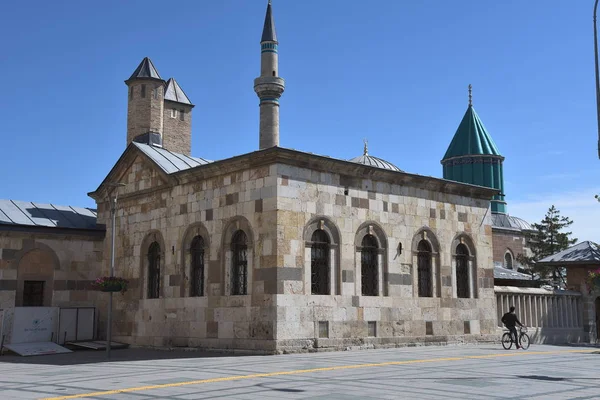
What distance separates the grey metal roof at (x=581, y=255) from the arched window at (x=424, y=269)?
6.92m

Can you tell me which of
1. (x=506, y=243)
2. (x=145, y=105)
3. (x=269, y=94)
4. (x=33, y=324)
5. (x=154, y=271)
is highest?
(x=145, y=105)

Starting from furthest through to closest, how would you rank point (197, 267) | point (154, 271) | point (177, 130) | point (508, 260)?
point (508, 260)
point (177, 130)
point (154, 271)
point (197, 267)

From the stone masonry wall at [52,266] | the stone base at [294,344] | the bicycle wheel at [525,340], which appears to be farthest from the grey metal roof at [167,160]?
the bicycle wheel at [525,340]

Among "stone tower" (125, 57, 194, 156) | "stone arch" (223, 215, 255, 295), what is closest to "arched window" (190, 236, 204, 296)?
"stone arch" (223, 215, 255, 295)

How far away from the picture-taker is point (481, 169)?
49125mm

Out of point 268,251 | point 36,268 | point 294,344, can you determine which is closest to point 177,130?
point 36,268

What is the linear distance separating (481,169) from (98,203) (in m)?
31.4

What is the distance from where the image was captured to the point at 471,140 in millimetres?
49688

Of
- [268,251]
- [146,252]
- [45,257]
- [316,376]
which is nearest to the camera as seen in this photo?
[316,376]

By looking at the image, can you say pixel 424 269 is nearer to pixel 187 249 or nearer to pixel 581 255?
pixel 187 249

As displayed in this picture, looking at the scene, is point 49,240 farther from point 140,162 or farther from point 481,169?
point 481,169

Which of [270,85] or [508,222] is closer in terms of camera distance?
[270,85]

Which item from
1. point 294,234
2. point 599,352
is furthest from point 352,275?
point 599,352

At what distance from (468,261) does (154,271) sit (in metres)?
10.6
